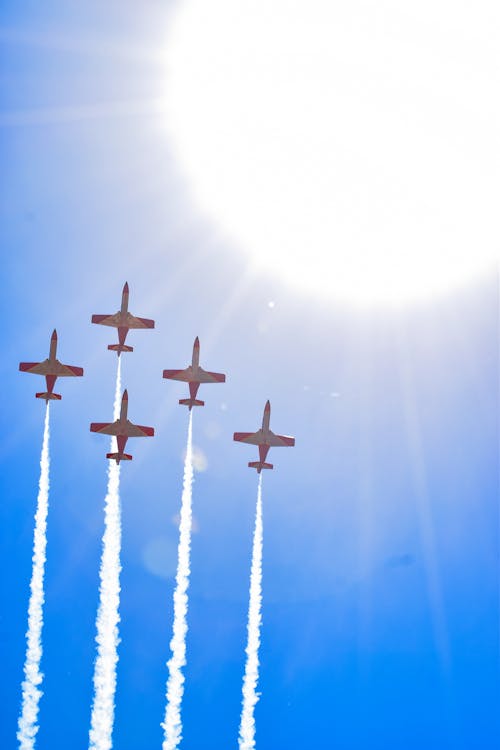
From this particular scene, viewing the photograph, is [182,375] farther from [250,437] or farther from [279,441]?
[279,441]

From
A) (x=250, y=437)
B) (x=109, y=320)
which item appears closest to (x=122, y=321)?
(x=109, y=320)

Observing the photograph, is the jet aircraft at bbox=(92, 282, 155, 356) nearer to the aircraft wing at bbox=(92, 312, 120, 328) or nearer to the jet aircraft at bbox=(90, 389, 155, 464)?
the aircraft wing at bbox=(92, 312, 120, 328)

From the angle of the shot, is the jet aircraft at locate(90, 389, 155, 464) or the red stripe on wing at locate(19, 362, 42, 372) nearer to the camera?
the jet aircraft at locate(90, 389, 155, 464)

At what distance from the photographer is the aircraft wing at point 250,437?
214 ft

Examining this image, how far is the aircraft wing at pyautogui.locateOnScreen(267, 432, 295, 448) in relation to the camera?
6569 centimetres

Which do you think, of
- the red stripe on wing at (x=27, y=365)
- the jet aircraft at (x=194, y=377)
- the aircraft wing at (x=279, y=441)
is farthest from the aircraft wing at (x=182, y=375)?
the red stripe on wing at (x=27, y=365)

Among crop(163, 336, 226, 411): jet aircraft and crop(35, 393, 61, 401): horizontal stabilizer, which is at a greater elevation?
crop(163, 336, 226, 411): jet aircraft

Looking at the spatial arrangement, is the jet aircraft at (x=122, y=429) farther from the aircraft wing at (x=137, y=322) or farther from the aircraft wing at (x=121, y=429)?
the aircraft wing at (x=137, y=322)

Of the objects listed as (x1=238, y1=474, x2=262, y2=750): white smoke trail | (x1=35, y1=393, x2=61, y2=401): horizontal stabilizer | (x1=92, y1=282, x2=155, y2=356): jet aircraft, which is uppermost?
(x1=92, y1=282, x2=155, y2=356): jet aircraft

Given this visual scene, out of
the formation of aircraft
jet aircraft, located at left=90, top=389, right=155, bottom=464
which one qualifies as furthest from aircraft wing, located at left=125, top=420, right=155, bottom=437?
the formation of aircraft

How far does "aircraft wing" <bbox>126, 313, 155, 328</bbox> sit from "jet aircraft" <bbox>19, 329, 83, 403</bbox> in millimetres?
6382

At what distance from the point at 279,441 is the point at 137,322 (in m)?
17.0

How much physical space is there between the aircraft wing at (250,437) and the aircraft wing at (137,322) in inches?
513

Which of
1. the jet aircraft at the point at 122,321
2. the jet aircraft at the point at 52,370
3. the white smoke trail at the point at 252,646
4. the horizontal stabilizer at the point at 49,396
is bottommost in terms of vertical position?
the white smoke trail at the point at 252,646
